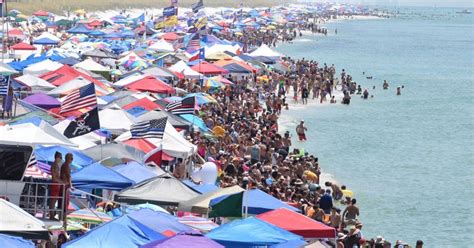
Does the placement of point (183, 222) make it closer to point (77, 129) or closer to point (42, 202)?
point (42, 202)

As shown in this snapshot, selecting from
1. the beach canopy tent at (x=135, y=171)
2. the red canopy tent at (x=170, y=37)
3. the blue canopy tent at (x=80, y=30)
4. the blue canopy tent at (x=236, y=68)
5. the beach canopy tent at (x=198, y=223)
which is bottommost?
the red canopy tent at (x=170, y=37)

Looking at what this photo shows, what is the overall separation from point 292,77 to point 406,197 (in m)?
22.2

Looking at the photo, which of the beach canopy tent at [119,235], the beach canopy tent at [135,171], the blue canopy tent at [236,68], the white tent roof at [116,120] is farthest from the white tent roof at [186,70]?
the beach canopy tent at [119,235]

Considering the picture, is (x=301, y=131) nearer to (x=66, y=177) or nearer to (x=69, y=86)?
(x=69, y=86)

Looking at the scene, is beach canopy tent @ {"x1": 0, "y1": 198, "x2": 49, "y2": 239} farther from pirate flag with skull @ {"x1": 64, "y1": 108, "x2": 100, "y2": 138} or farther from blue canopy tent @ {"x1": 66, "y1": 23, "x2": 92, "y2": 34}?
blue canopy tent @ {"x1": 66, "y1": 23, "x2": 92, "y2": 34}

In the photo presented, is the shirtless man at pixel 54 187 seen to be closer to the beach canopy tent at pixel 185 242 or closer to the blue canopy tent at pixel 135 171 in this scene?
the blue canopy tent at pixel 135 171

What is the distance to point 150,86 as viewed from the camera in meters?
29.3

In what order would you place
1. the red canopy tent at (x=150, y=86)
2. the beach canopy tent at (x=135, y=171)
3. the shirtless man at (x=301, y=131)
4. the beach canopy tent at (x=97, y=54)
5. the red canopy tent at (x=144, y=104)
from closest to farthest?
the beach canopy tent at (x=135, y=171) → the red canopy tent at (x=144, y=104) → the red canopy tent at (x=150, y=86) → the shirtless man at (x=301, y=131) → the beach canopy tent at (x=97, y=54)

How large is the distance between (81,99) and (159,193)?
11.0 feet

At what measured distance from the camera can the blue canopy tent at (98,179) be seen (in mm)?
15367

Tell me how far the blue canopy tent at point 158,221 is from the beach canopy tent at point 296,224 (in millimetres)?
1480

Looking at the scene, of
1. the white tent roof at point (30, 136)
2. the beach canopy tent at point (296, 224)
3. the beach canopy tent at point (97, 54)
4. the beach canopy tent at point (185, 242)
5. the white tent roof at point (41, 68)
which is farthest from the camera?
the beach canopy tent at point (97, 54)

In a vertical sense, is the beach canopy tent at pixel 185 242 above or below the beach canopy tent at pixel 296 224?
above

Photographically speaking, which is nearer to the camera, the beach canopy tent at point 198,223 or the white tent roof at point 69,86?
the beach canopy tent at point 198,223
